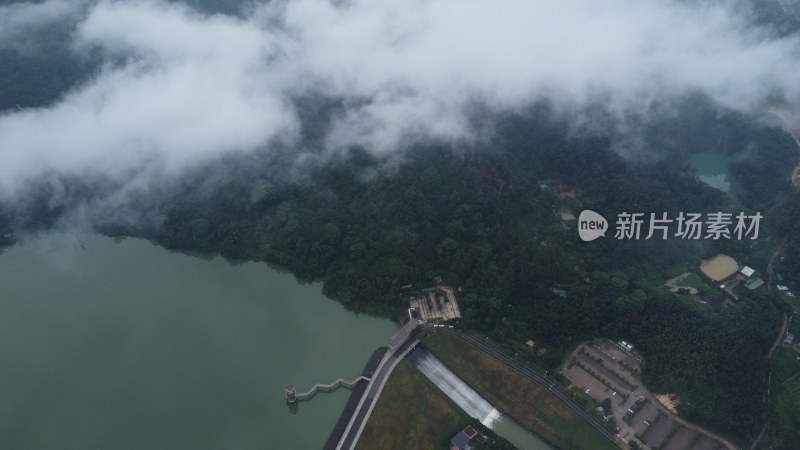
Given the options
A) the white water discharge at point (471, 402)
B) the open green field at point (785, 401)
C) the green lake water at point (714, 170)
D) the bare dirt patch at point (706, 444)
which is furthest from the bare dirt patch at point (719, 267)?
the white water discharge at point (471, 402)

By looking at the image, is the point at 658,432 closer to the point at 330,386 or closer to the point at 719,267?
the point at 719,267

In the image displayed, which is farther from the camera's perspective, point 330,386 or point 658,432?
point 330,386

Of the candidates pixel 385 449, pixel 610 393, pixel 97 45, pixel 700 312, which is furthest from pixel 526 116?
pixel 97 45

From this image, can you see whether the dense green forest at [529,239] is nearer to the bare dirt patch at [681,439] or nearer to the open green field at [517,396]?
the bare dirt patch at [681,439]

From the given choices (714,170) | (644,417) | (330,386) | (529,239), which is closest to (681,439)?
(644,417)

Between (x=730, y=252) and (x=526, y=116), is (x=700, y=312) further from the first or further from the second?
(x=526, y=116)

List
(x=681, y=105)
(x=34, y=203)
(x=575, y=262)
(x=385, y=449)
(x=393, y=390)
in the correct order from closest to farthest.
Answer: (x=385, y=449) → (x=393, y=390) → (x=575, y=262) → (x=34, y=203) → (x=681, y=105)
